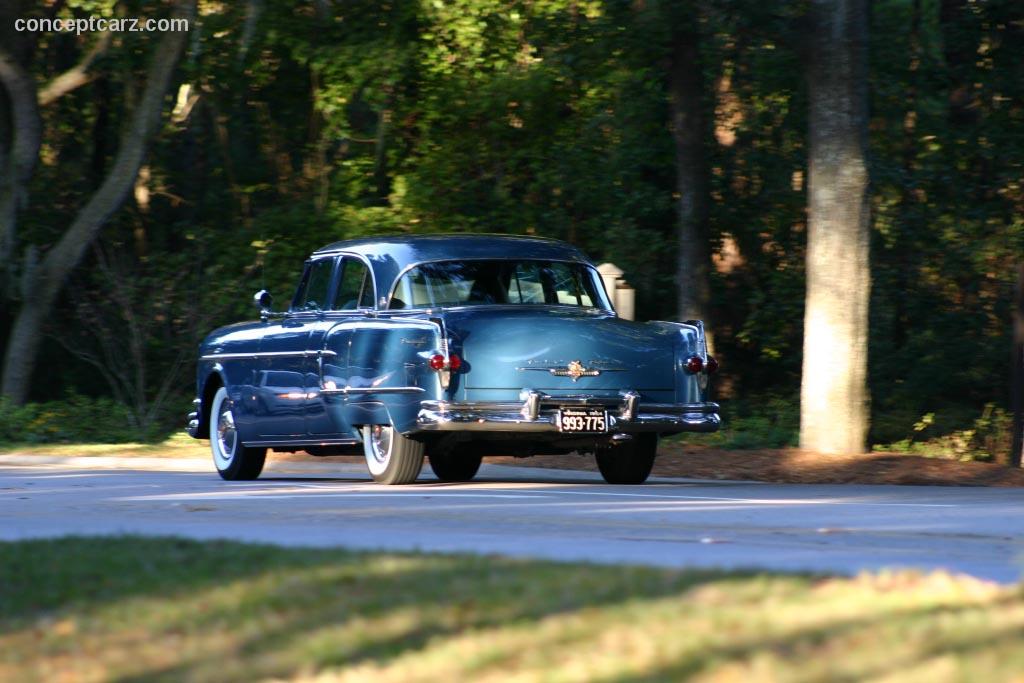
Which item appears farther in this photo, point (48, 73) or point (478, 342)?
point (48, 73)

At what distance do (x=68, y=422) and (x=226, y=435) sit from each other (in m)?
8.07

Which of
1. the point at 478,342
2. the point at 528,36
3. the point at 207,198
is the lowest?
the point at 478,342

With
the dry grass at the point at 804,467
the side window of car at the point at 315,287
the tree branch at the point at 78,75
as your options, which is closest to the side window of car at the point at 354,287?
the side window of car at the point at 315,287

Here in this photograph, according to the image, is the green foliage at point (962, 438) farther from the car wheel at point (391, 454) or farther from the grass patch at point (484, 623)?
the grass patch at point (484, 623)

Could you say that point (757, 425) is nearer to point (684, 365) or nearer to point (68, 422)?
point (684, 365)

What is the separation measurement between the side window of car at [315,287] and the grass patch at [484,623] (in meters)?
7.67

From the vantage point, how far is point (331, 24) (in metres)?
27.1

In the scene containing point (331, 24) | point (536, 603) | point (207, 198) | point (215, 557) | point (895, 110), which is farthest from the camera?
point (207, 198)

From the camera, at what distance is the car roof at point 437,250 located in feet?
48.1

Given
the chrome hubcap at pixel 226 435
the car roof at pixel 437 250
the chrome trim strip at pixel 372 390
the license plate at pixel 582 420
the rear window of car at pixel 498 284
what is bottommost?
the chrome hubcap at pixel 226 435

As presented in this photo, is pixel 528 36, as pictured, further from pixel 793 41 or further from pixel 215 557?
pixel 215 557

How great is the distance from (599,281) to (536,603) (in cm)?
925

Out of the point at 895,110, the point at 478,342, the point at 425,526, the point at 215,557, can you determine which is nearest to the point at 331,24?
the point at 895,110

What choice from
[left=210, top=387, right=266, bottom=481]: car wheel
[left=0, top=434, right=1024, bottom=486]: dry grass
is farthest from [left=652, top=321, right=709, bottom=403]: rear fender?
[left=210, top=387, right=266, bottom=481]: car wheel
